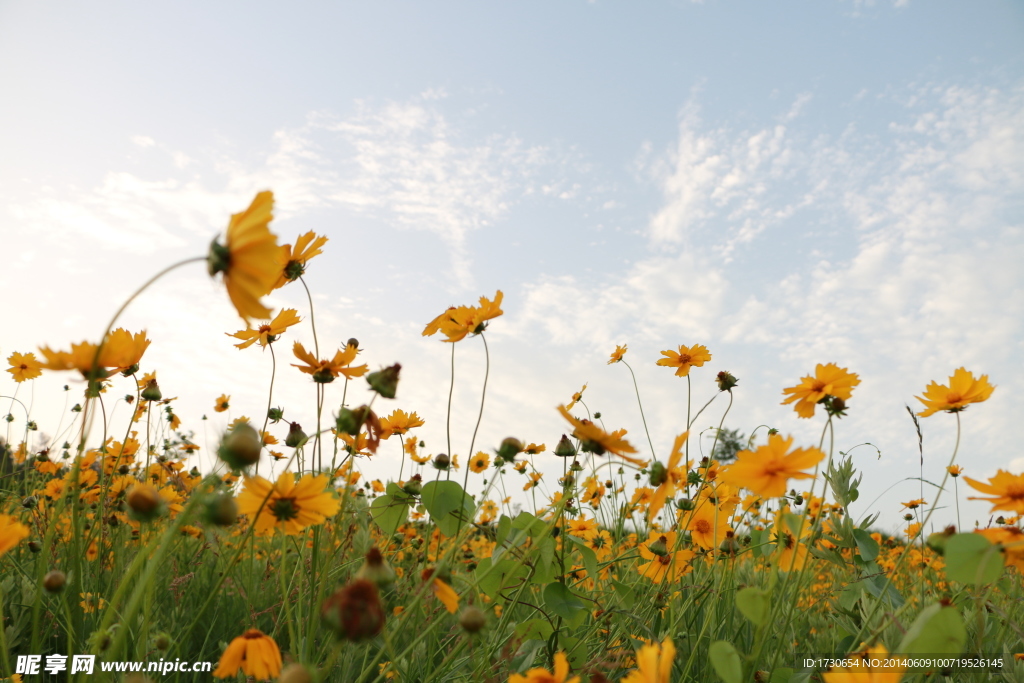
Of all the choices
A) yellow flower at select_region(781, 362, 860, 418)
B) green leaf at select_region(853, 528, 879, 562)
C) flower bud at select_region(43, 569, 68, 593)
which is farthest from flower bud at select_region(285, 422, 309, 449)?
green leaf at select_region(853, 528, 879, 562)

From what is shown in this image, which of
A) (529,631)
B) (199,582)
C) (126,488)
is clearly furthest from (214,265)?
(126,488)

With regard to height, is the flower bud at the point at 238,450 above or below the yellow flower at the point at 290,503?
above

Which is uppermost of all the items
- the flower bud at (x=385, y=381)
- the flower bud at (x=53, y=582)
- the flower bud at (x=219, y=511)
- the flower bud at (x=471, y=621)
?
the flower bud at (x=385, y=381)

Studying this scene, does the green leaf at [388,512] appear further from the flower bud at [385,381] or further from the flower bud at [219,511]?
the flower bud at [219,511]

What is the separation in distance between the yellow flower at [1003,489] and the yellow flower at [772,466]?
0.23 metres

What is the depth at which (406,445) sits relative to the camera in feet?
7.13

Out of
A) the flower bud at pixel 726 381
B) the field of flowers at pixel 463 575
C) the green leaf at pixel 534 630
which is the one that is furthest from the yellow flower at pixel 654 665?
the flower bud at pixel 726 381

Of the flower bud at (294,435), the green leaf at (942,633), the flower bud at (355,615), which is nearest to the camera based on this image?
the flower bud at (355,615)

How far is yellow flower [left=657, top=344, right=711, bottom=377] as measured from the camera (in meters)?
2.10

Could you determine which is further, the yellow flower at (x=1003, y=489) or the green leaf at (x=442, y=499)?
the green leaf at (x=442, y=499)

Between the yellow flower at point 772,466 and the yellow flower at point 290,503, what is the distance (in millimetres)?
614

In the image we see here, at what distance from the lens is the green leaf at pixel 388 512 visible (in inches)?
58.2

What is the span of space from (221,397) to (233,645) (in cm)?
311

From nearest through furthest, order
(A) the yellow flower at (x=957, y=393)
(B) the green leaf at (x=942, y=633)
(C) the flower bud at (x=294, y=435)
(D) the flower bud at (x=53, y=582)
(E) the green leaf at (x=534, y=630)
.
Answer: (B) the green leaf at (x=942, y=633) → (D) the flower bud at (x=53, y=582) → (A) the yellow flower at (x=957, y=393) → (E) the green leaf at (x=534, y=630) → (C) the flower bud at (x=294, y=435)
